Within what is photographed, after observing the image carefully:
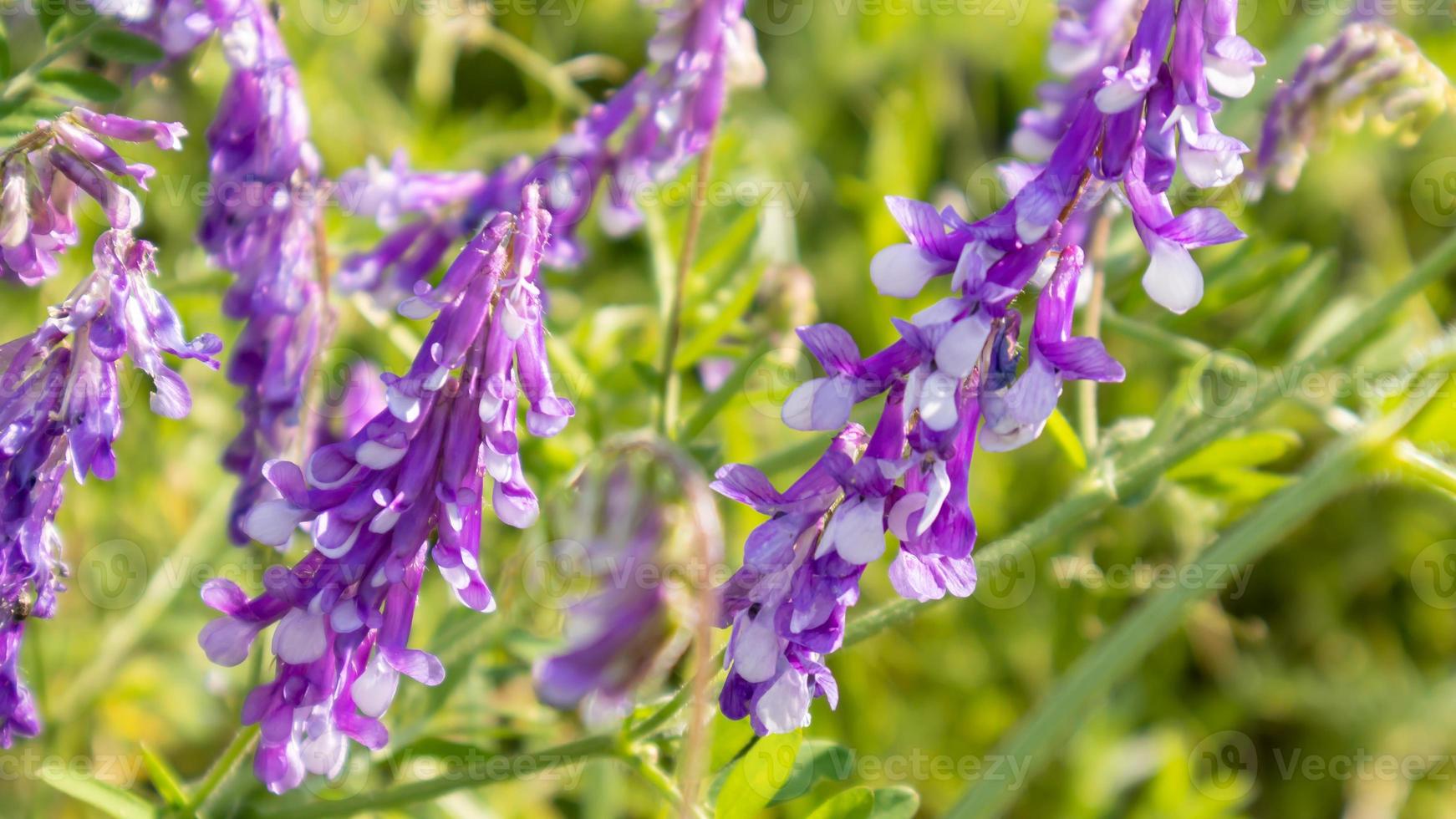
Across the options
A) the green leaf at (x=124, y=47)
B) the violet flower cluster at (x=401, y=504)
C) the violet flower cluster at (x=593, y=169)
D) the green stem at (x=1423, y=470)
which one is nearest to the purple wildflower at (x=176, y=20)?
the green leaf at (x=124, y=47)

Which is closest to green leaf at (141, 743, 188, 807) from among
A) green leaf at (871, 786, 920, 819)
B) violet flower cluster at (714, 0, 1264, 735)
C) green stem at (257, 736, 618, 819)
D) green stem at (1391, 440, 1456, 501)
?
green stem at (257, 736, 618, 819)

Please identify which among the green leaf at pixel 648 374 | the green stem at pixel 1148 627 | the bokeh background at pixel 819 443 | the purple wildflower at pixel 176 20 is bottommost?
the bokeh background at pixel 819 443

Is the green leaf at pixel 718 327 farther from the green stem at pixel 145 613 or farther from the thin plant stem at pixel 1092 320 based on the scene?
the green stem at pixel 145 613

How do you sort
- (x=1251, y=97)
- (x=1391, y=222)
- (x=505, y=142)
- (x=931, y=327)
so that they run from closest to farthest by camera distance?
1. (x=931, y=327)
2. (x=1251, y=97)
3. (x=505, y=142)
4. (x=1391, y=222)

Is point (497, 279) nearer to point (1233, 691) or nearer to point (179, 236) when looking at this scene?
point (179, 236)

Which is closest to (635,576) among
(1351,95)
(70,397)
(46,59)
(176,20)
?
(70,397)

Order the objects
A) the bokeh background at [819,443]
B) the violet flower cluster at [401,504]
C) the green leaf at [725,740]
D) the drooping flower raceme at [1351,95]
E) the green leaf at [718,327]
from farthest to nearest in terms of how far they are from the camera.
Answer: the bokeh background at [819,443] → the green leaf at [718,327] → the drooping flower raceme at [1351,95] → the green leaf at [725,740] → the violet flower cluster at [401,504]

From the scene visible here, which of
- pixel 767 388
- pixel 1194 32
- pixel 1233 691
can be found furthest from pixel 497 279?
pixel 1233 691
